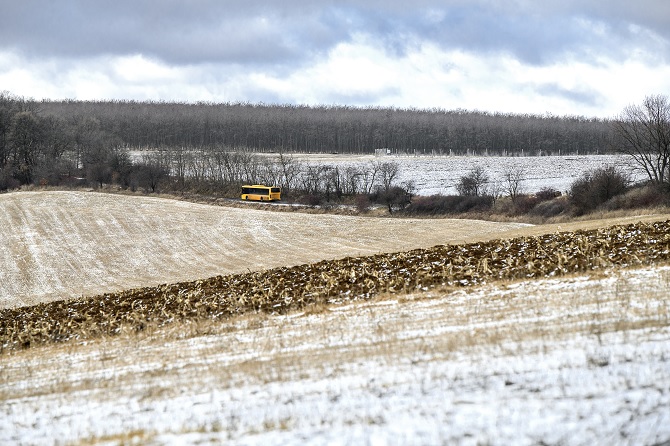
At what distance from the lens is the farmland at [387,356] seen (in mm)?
7574

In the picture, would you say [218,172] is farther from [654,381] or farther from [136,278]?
[654,381]

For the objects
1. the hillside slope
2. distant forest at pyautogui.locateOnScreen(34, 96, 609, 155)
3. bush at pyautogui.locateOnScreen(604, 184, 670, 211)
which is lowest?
the hillside slope

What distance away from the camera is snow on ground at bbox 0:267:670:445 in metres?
7.40

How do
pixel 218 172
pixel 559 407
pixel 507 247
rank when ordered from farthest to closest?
pixel 218 172, pixel 507 247, pixel 559 407

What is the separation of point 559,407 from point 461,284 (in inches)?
290

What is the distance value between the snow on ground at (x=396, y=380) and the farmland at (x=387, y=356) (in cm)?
3

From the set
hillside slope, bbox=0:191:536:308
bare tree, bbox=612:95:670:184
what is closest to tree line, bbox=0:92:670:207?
bare tree, bbox=612:95:670:184

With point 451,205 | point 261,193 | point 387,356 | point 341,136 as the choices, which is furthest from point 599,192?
point 341,136

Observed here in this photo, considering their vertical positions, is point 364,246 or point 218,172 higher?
point 218,172

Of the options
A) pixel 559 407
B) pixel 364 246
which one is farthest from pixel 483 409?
pixel 364 246

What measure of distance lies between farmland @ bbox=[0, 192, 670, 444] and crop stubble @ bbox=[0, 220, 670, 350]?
0.09 meters

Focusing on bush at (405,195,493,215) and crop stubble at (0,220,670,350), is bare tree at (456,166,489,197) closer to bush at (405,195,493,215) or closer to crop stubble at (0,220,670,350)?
bush at (405,195,493,215)

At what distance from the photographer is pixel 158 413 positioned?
8.74m

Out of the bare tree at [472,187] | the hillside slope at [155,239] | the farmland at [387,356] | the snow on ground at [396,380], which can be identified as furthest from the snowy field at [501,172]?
the snow on ground at [396,380]
